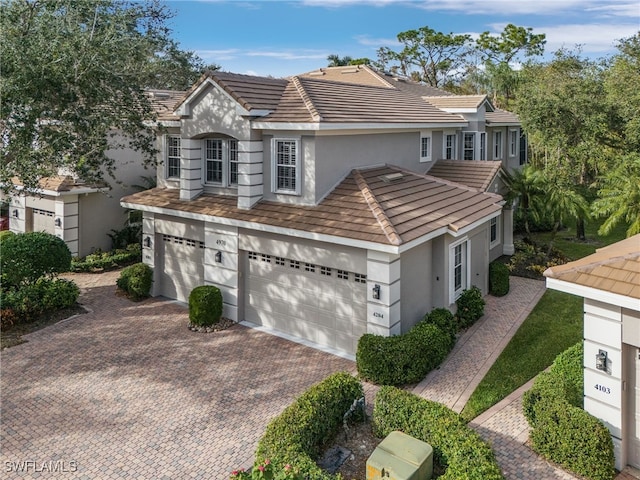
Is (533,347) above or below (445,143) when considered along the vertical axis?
below

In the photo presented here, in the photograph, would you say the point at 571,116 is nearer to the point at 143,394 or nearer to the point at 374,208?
the point at 374,208

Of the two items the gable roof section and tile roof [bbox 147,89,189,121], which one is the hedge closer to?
the gable roof section

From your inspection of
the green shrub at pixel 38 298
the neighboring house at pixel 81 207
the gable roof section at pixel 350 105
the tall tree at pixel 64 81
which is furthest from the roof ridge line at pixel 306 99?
the green shrub at pixel 38 298

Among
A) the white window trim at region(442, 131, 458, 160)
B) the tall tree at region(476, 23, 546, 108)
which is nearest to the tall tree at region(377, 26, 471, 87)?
the tall tree at region(476, 23, 546, 108)

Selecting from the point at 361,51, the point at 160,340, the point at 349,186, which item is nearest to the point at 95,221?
the point at 160,340

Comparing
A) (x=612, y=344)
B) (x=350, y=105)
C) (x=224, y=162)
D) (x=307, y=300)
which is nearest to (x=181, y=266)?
(x=224, y=162)

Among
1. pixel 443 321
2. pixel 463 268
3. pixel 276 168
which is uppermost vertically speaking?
pixel 276 168
